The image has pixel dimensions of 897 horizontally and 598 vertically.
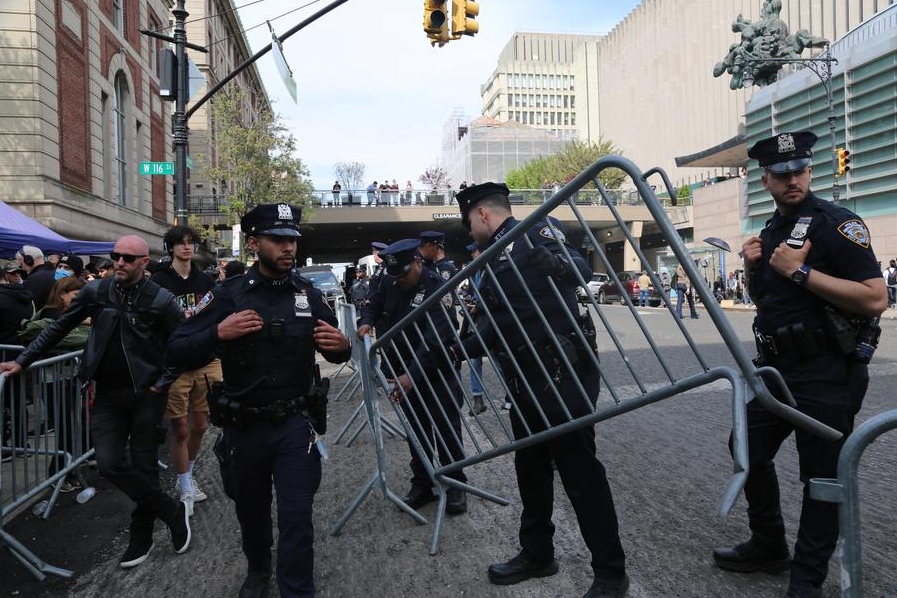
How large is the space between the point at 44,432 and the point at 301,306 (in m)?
2.79

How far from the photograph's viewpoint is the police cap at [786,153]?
304cm

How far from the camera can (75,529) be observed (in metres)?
4.44

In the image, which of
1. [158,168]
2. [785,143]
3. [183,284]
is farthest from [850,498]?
[158,168]

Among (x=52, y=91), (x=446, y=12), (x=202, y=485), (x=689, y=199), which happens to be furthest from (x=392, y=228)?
(x=202, y=485)

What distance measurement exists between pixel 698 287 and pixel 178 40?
10.8 m

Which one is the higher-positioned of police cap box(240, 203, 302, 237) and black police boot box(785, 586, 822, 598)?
police cap box(240, 203, 302, 237)

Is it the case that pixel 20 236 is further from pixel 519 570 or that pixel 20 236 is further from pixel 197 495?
pixel 519 570

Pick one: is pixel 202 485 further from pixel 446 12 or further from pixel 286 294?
pixel 446 12

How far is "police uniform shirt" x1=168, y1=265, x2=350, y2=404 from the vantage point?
10.8ft

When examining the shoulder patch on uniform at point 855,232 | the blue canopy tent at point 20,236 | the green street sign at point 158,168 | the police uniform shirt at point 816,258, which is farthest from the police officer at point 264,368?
the blue canopy tent at point 20,236

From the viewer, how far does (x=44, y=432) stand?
16.0 feet

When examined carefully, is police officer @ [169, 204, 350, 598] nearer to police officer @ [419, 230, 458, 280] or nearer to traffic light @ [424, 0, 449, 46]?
police officer @ [419, 230, 458, 280]

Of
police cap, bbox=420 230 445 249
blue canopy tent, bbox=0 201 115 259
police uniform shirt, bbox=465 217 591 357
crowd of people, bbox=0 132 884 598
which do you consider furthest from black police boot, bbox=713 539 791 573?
blue canopy tent, bbox=0 201 115 259

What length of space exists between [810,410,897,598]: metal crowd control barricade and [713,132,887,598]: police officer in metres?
1.16
